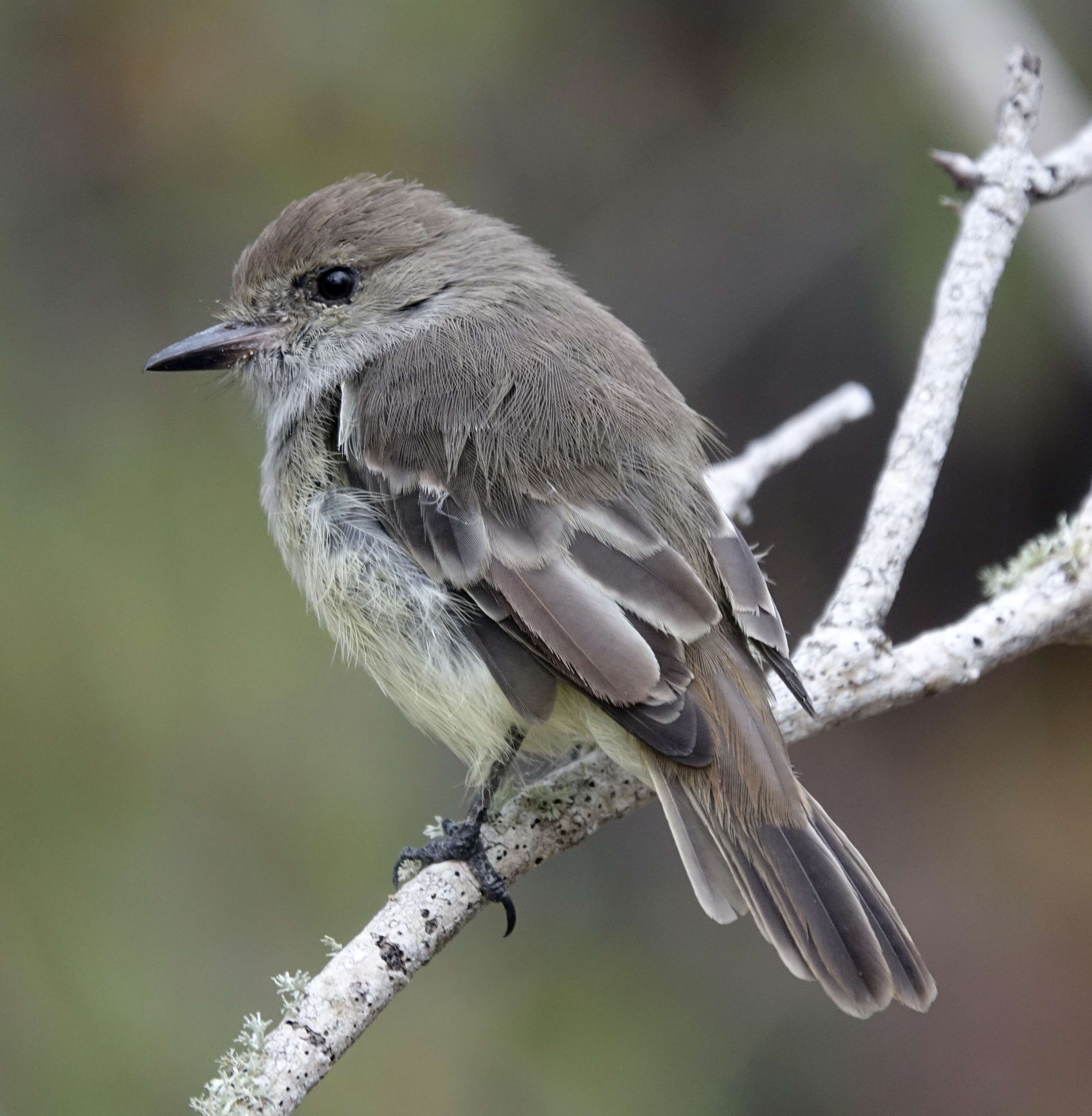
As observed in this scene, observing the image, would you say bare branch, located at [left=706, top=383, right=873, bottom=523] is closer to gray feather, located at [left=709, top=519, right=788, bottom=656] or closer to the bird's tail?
gray feather, located at [left=709, top=519, right=788, bottom=656]

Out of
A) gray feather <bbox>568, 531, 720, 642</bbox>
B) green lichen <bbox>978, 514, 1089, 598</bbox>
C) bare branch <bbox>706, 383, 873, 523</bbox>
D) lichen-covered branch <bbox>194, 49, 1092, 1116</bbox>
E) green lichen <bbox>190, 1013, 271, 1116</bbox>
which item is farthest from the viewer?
bare branch <bbox>706, 383, 873, 523</bbox>

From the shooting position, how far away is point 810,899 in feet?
9.34

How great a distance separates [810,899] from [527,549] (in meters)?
0.99

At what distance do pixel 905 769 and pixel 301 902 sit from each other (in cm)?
300

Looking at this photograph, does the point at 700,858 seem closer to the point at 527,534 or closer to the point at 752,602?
the point at 752,602

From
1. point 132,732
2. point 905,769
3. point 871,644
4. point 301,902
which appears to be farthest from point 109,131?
point 905,769

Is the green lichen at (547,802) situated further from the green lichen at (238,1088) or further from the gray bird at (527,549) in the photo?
the green lichen at (238,1088)

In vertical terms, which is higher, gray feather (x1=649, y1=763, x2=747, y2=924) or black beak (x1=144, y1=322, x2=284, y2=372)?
black beak (x1=144, y1=322, x2=284, y2=372)

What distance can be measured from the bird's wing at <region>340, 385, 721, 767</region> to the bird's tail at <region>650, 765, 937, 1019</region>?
0.19 m

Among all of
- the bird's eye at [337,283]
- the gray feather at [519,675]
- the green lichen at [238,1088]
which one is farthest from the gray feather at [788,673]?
the bird's eye at [337,283]

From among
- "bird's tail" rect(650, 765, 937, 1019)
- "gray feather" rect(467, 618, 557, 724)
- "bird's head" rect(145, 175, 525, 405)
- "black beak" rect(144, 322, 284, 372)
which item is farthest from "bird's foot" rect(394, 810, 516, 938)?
"black beak" rect(144, 322, 284, 372)

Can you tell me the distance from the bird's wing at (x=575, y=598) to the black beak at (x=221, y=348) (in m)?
0.87

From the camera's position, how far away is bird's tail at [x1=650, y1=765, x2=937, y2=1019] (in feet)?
9.11

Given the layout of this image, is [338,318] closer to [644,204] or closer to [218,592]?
[218,592]
